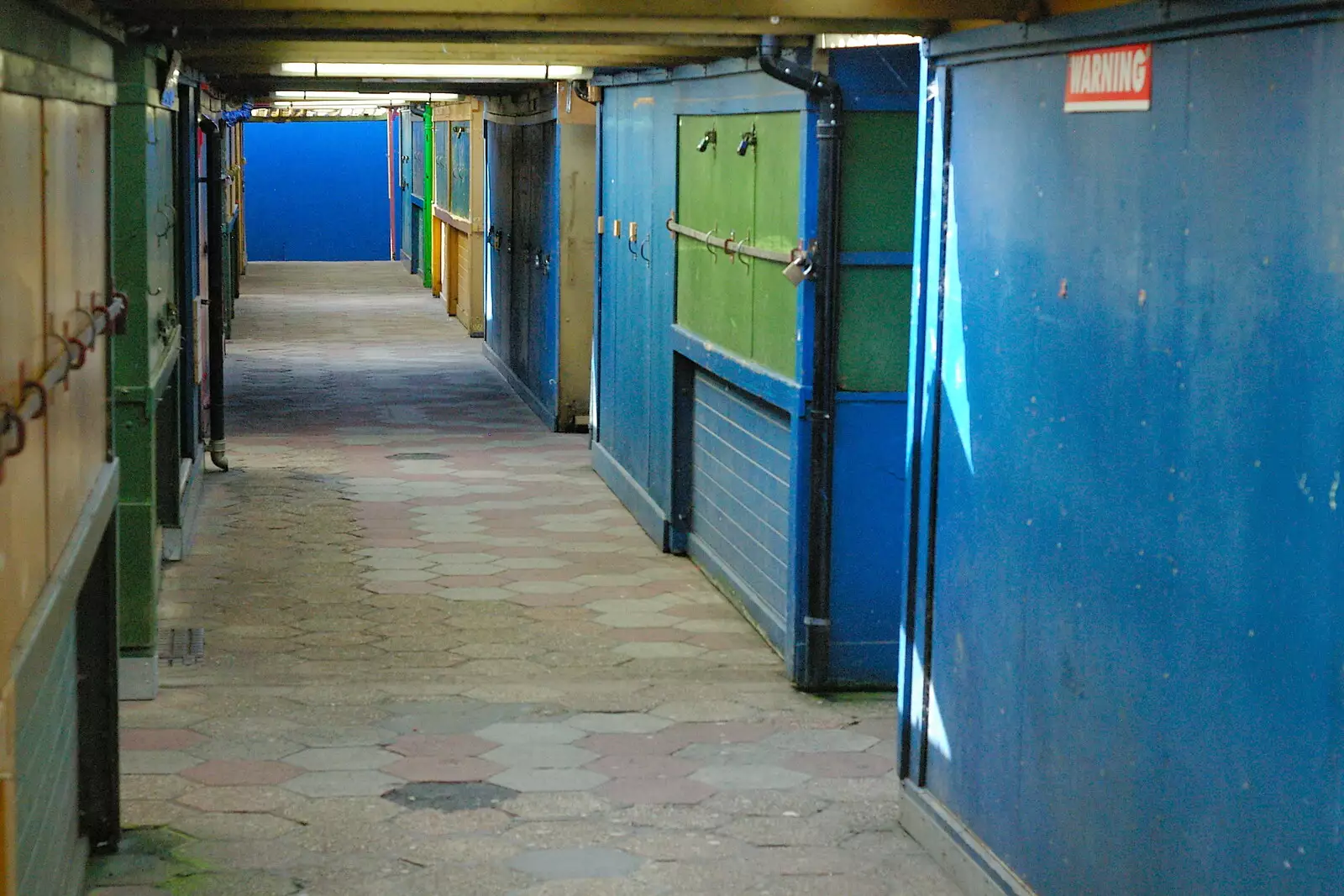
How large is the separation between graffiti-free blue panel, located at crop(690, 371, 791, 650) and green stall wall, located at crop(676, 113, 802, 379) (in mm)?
251

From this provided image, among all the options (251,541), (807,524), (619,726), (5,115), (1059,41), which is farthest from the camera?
(251,541)

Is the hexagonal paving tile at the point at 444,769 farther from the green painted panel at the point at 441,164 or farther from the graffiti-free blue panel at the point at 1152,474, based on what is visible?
the green painted panel at the point at 441,164

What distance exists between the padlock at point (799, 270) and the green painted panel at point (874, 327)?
127mm

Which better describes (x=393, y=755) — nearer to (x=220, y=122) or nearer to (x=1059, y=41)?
(x=1059, y=41)

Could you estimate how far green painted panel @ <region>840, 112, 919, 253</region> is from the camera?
6051 mm

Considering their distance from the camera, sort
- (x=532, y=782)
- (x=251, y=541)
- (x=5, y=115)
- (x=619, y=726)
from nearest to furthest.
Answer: (x=5, y=115) < (x=532, y=782) < (x=619, y=726) < (x=251, y=541)

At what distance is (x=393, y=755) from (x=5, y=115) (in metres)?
3.09

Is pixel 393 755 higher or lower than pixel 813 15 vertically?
lower

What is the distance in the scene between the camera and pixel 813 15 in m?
4.60

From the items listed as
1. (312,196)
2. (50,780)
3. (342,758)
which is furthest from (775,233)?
(312,196)

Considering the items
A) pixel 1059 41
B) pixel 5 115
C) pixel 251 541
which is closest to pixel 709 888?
pixel 1059 41

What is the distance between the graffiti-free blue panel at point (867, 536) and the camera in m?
6.19

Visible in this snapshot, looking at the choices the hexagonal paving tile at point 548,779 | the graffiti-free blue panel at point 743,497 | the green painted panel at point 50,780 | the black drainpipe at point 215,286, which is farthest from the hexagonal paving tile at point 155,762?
the black drainpipe at point 215,286

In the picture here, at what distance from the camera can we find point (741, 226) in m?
7.15
